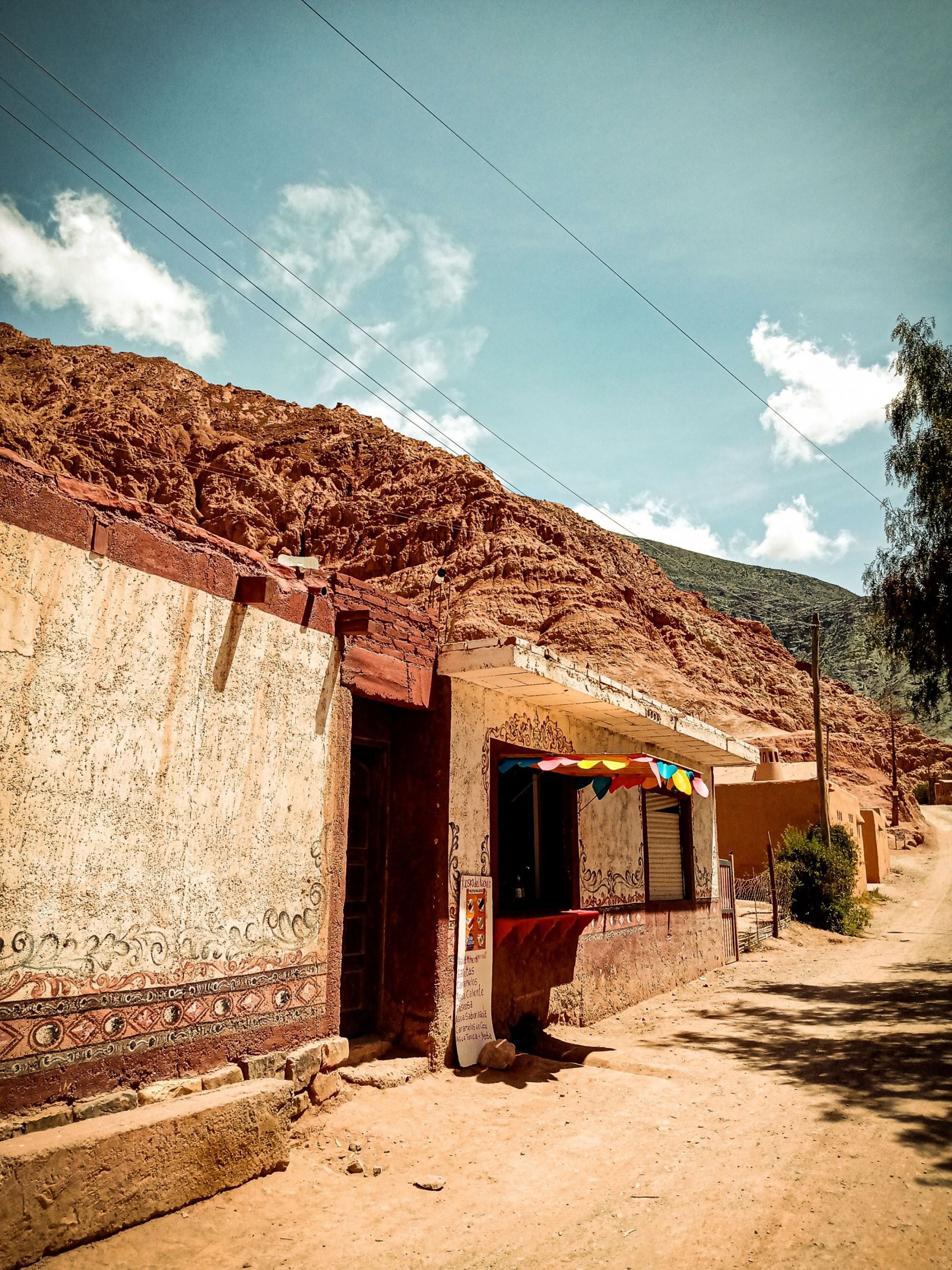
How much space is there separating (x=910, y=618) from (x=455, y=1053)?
10962 mm

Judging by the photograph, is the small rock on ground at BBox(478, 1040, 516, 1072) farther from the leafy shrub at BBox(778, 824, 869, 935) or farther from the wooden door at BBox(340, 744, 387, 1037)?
the leafy shrub at BBox(778, 824, 869, 935)

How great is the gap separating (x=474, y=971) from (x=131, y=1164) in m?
3.80

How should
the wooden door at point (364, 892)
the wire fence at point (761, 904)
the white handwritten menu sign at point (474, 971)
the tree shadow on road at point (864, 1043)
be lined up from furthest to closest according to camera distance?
the wire fence at point (761, 904) < the white handwritten menu sign at point (474, 971) < the wooden door at point (364, 892) < the tree shadow on road at point (864, 1043)

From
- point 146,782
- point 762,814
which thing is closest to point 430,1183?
point 146,782

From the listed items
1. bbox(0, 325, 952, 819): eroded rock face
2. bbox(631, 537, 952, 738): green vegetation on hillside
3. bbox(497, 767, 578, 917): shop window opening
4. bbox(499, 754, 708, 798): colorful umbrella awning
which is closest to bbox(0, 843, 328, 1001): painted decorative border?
bbox(499, 754, 708, 798): colorful umbrella awning

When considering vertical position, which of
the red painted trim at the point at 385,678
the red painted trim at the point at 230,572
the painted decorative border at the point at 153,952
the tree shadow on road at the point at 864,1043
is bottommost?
the tree shadow on road at the point at 864,1043

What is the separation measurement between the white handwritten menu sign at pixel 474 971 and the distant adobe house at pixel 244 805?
152 millimetres

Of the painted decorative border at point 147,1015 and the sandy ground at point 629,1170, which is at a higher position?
the painted decorative border at point 147,1015

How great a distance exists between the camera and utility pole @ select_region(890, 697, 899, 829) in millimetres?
45844

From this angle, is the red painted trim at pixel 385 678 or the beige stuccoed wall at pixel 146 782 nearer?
the beige stuccoed wall at pixel 146 782

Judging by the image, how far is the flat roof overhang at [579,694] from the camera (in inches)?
285

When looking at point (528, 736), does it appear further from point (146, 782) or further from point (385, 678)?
point (146, 782)

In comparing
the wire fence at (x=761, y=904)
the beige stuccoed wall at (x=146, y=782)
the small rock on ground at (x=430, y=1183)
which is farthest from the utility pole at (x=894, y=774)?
the beige stuccoed wall at (x=146, y=782)

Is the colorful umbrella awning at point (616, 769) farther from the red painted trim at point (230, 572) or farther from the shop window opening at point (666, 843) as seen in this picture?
the shop window opening at point (666, 843)
